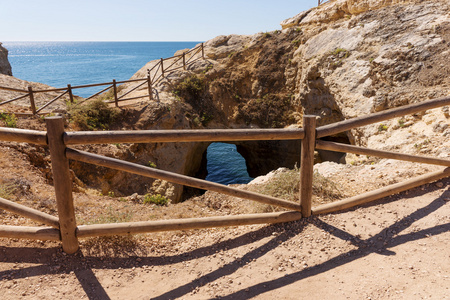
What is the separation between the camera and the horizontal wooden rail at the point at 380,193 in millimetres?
4543

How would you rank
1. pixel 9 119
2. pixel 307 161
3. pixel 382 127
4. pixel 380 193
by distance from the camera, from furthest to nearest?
pixel 9 119 → pixel 382 127 → pixel 380 193 → pixel 307 161

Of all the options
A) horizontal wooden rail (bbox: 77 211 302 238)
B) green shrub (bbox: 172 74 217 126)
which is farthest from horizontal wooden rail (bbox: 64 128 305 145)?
green shrub (bbox: 172 74 217 126)

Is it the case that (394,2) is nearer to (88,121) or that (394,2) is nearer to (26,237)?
(88,121)

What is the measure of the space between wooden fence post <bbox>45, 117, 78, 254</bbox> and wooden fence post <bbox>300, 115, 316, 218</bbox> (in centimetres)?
297

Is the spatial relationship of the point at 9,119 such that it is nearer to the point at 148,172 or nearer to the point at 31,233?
the point at 31,233

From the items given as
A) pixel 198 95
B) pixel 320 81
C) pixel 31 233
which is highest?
pixel 320 81

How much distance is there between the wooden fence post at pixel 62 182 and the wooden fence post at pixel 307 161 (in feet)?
9.74

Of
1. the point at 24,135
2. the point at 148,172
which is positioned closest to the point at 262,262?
the point at 148,172

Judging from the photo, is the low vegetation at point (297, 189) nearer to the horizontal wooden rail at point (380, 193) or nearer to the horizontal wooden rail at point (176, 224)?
the horizontal wooden rail at point (380, 193)

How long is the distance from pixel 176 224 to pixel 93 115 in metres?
10.7

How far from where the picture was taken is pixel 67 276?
345 centimetres

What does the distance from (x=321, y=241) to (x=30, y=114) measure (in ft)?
38.9

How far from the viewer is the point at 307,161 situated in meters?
4.09

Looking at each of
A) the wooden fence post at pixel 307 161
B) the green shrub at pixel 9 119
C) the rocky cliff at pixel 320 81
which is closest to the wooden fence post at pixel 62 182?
the wooden fence post at pixel 307 161
